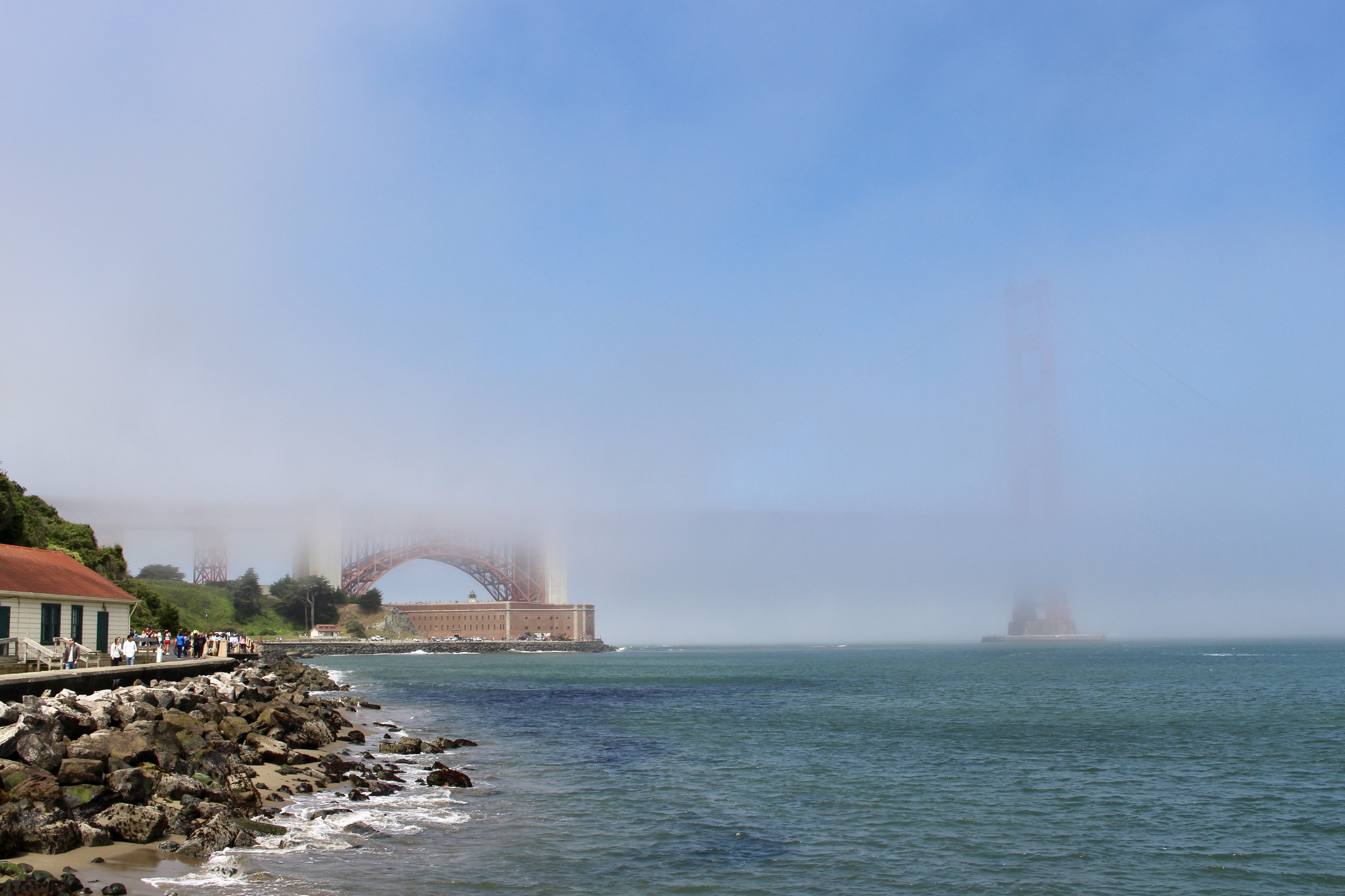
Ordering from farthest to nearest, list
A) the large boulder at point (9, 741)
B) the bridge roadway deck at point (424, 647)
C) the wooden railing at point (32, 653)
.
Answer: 1. the bridge roadway deck at point (424, 647)
2. the wooden railing at point (32, 653)
3. the large boulder at point (9, 741)

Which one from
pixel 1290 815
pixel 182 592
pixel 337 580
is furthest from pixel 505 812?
pixel 337 580

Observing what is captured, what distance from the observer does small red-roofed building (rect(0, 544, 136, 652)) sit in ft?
62.2

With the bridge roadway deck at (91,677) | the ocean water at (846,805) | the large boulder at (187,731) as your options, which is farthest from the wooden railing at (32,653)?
the ocean water at (846,805)

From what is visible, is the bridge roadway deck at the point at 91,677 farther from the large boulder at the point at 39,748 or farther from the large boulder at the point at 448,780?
the large boulder at the point at 448,780

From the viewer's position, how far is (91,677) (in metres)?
17.6

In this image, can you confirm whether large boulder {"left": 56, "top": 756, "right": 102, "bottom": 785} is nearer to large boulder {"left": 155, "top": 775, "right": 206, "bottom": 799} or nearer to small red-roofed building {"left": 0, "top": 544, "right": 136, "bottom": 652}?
large boulder {"left": 155, "top": 775, "right": 206, "bottom": 799}

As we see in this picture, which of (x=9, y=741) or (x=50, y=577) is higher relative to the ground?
(x=50, y=577)

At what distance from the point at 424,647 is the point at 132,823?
10927 centimetres

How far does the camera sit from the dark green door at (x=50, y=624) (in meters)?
20.1

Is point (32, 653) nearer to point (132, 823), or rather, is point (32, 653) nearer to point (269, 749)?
point (269, 749)

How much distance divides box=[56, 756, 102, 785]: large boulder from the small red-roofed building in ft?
29.5

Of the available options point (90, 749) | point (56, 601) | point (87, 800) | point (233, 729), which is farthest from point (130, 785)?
point (56, 601)

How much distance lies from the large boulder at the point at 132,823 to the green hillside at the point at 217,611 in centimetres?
7670

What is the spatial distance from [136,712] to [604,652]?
401 feet
